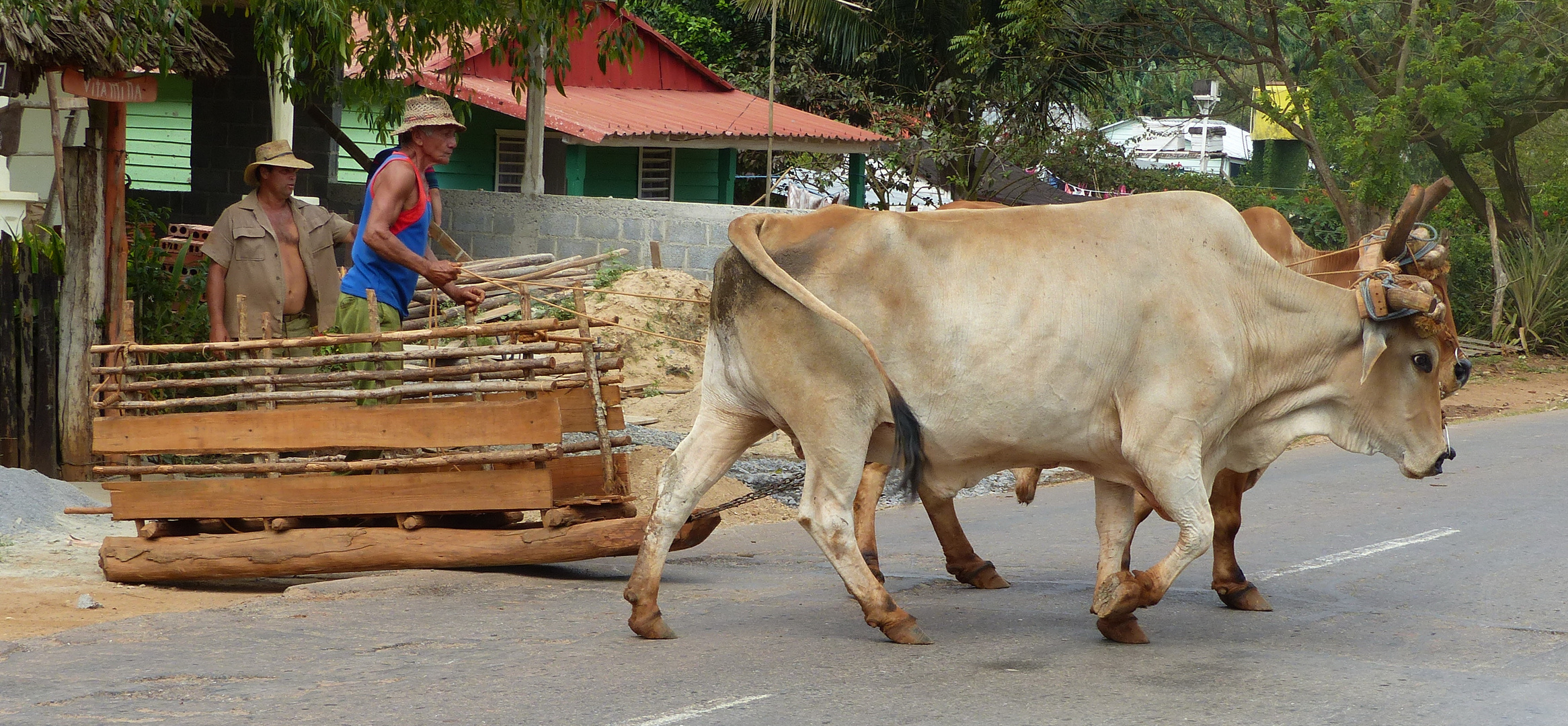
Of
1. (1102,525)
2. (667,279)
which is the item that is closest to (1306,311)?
(1102,525)

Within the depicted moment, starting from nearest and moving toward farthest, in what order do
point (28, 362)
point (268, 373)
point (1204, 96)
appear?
point (268, 373), point (28, 362), point (1204, 96)

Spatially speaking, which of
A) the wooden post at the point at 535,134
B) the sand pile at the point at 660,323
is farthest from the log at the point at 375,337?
the wooden post at the point at 535,134

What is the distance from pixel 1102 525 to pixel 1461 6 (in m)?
12.9

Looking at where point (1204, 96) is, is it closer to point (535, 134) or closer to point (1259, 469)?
point (535, 134)

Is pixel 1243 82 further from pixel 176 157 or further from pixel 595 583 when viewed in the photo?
pixel 595 583

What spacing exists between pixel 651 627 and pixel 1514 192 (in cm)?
1714

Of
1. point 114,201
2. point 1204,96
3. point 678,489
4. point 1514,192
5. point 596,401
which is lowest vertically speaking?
point 678,489

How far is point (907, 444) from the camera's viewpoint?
5605 mm

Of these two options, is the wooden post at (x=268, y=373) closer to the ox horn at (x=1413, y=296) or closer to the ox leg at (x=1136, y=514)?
the ox leg at (x=1136, y=514)

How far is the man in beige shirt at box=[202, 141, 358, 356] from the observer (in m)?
7.42

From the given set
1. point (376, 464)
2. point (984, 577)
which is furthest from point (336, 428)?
point (984, 577)

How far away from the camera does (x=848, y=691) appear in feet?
16.2

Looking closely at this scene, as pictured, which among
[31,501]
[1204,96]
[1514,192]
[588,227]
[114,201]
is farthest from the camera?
[1204,96]

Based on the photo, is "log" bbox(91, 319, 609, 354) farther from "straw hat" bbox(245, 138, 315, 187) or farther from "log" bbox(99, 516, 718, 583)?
"straw hat" bbox(245, 138, 315, 187)
